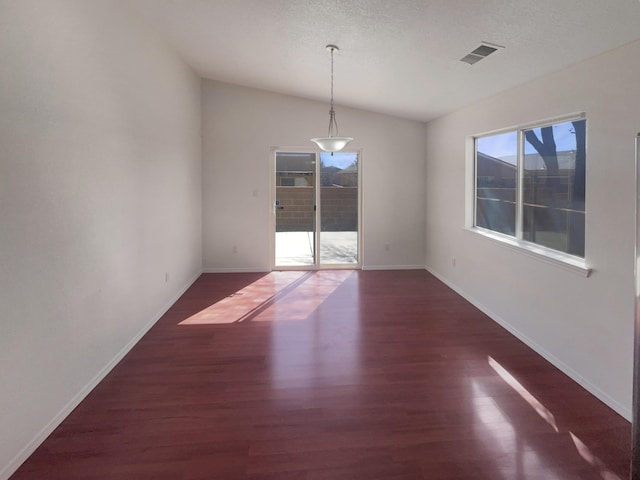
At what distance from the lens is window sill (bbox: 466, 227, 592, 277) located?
9.75 ft

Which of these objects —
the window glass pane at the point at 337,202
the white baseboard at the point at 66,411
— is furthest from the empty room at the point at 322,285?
the window glass pane at the point at 337,202

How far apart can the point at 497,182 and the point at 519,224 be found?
0.72 meters

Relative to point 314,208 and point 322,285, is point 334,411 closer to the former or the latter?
point 322,285

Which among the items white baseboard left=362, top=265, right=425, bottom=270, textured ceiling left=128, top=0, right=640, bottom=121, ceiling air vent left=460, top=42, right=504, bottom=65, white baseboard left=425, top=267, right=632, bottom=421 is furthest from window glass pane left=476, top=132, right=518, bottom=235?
white baseboard left=362, top=265, right=425, bottom=270

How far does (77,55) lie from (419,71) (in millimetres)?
2941

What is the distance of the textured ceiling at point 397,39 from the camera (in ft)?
8.04

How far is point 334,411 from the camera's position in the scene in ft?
8.39

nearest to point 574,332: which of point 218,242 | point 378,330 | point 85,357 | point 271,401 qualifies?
point 378,330

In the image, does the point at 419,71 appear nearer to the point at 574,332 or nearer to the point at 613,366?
the point at 574,332

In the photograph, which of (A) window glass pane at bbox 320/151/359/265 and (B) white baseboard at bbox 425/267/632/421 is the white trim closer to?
(A) window glass pane at bbox 320/151/359/265

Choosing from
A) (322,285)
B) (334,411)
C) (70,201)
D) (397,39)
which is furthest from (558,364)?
(70,201)

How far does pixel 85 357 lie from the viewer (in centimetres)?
272

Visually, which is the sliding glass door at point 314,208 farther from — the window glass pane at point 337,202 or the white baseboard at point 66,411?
the white baseboard at point 66,411

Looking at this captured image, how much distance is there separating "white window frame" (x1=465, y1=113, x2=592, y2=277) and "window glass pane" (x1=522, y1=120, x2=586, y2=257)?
0.05m
